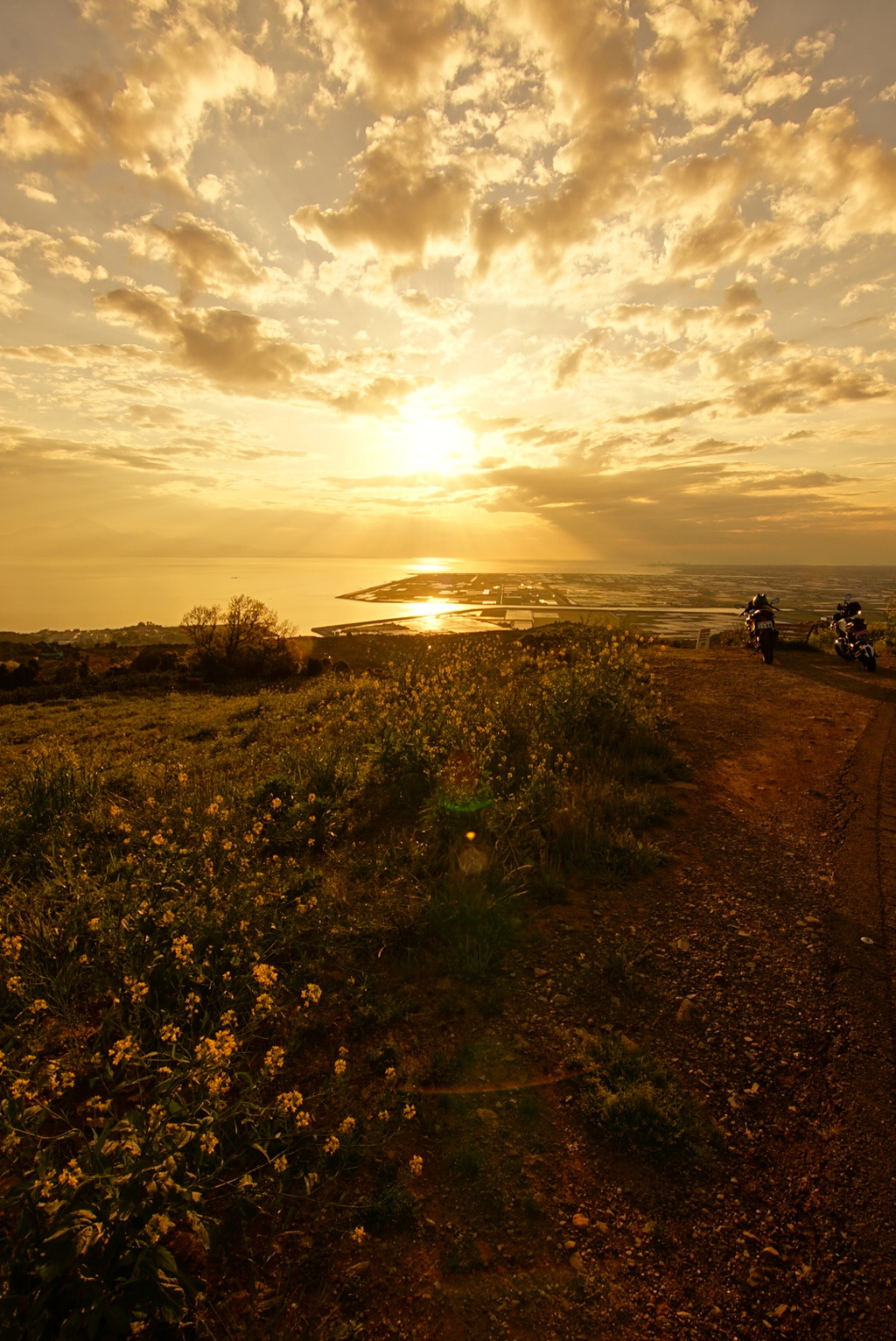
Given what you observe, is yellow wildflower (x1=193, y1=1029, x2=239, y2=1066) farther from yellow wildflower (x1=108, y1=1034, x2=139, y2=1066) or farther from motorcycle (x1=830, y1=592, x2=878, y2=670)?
motorcycle (x1=830, y1=592, x2=878, y2=670)

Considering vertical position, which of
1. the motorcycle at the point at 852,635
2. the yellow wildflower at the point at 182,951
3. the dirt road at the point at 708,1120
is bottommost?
the dirt road at the point at 708,1120

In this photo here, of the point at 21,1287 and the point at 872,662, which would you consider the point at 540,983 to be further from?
the point at 872,662

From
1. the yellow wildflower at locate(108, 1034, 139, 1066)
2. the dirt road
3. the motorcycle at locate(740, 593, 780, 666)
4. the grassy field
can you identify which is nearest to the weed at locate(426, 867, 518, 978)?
the grassy field

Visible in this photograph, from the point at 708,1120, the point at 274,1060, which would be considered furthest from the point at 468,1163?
the point at 708,1120

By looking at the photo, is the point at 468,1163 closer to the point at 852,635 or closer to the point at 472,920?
the point at 472,920

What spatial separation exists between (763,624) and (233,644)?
1993cm

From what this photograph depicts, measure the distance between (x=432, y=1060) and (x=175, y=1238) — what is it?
4.77ft

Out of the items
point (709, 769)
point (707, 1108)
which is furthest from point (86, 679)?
point (707, 1108)

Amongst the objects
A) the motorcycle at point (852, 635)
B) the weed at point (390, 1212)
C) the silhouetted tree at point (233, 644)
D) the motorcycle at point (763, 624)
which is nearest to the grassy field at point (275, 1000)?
the weed at point (390, 1212)

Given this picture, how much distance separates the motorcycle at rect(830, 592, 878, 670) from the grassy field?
1040 centimetres

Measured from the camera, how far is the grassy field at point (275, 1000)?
2.36 metres

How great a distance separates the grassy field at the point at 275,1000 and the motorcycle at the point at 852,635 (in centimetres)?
1040

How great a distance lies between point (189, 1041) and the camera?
347 centimetres

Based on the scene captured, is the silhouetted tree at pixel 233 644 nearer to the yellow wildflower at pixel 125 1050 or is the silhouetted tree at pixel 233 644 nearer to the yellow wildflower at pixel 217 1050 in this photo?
the yellow wildflower at pixel 125 1050
